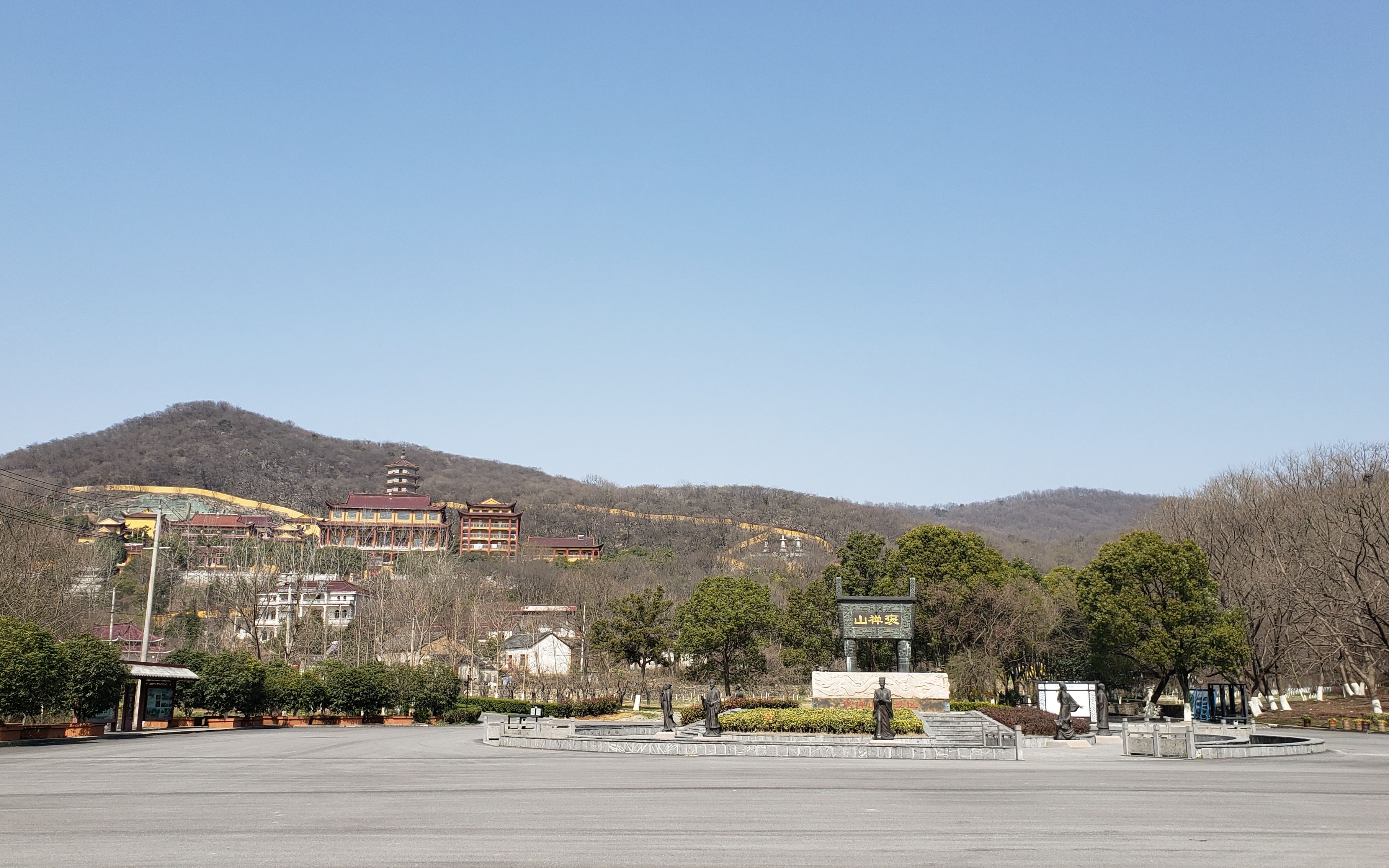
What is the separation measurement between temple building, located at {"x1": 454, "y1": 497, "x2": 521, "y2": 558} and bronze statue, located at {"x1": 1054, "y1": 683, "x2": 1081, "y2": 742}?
95.1 metres

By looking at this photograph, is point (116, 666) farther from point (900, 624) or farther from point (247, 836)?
point (900, 624)

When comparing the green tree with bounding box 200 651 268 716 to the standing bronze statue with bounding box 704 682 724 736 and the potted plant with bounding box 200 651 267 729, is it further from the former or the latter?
the standing bronze statue with bounding box 704 682 724 736

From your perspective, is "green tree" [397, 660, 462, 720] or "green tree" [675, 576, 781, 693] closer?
"green tree" [397, 660, 462, 720]

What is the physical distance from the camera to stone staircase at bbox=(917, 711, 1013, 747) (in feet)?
78.3

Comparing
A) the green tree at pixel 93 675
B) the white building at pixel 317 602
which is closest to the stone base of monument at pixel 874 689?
the green tree at pixel 93 675

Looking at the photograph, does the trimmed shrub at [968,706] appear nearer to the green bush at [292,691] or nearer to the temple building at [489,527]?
the green bush at [292,691]

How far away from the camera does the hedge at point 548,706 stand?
41.2 metres

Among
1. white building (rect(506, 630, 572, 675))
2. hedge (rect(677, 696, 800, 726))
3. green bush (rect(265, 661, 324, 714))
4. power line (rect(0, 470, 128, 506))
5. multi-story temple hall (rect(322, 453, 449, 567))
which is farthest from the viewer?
power line (rect(0, 470, 128, 506))

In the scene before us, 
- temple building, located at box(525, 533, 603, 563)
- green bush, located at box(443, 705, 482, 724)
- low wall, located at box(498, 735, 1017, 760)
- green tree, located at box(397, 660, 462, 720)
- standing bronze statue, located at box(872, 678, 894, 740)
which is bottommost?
green bush, located at box(443, 705, 482, 724)

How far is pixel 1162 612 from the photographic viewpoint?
38.4 meters

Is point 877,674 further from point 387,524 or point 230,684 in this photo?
point 387,524

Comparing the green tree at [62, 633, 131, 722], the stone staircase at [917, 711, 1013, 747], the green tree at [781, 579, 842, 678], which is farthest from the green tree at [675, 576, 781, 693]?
the green tree at [62, 633, 131, 722]

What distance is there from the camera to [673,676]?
176 ft

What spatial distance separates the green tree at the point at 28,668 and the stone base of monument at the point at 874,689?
20.6 meters
